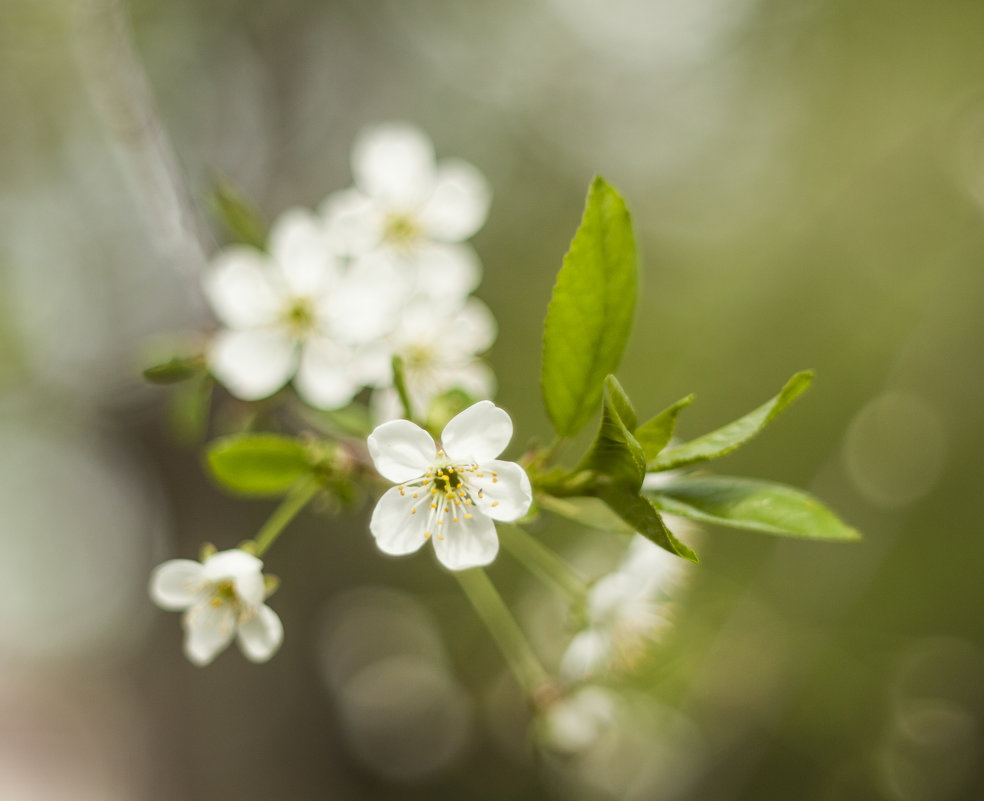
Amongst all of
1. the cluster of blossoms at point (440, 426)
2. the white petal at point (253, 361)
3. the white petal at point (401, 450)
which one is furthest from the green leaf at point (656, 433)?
the white petal at point (253, 361)

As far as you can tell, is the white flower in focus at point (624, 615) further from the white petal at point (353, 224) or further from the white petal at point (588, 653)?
the white petal at point (353, 224)

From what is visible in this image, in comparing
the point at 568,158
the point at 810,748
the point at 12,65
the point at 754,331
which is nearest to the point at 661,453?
the point at 810,748

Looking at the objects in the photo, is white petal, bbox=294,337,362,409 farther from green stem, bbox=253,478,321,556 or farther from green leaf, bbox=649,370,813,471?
green leaf, bbox=649,370,813,471

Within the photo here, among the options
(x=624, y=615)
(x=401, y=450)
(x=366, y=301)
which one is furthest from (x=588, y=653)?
(x=366, y=301)

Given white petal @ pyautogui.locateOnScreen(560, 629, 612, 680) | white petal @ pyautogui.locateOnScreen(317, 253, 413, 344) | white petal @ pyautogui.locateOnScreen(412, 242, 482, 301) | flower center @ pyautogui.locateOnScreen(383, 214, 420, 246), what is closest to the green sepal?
white petal @ pyautogui.locateOnScreen(317, 253, 413, 344)

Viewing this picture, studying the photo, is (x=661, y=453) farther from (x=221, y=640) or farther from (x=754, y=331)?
(x=754, y=331)

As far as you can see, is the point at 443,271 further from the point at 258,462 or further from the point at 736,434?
the point at 736,434

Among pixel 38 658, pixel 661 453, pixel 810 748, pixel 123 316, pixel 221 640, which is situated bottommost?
pixel 38 658
